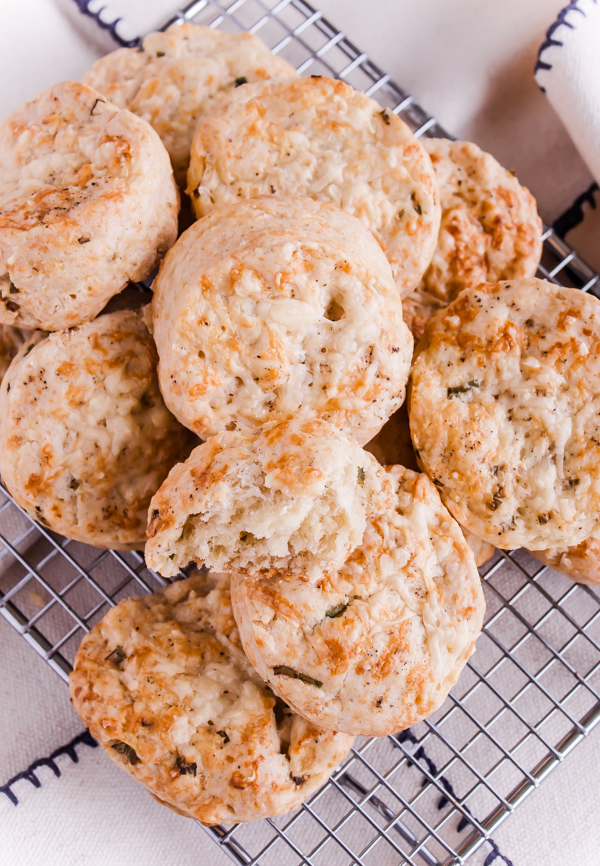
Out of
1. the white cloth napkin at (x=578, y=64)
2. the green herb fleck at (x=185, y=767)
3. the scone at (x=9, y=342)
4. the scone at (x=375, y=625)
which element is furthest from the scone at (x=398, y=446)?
the white cloth napkin at (x=578, y=64)

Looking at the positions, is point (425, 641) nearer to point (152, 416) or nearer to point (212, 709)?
point (212, 709)

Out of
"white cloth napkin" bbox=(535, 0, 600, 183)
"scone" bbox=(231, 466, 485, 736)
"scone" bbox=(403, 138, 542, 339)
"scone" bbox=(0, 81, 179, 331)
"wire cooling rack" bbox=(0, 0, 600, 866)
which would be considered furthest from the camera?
"white cloth napkin" bbox=(535, 0, 600, 183)

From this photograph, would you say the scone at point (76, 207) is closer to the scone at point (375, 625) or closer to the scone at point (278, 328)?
the scone at point (278, 328)

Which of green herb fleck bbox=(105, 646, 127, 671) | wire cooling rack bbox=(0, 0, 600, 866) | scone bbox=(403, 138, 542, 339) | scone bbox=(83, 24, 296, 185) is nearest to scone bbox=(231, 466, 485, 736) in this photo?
green herb fleck bbox=(105, 646, 127, 671)

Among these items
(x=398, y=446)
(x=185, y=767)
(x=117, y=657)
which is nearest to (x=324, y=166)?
(x=398, y=446)

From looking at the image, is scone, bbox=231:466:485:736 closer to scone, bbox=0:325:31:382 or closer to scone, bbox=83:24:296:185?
scone, bbox=0:325:31:382

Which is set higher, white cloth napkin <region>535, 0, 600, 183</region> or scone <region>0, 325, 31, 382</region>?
white cloth napkin <region>535, 0, 600, 183</region>
